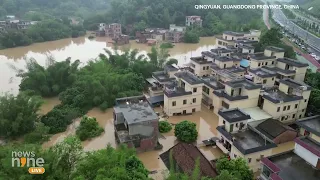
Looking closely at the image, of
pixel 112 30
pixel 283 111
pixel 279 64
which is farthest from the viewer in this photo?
pixel 112 30

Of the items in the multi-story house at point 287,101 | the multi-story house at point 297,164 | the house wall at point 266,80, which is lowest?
the multi-story house at point 297,164

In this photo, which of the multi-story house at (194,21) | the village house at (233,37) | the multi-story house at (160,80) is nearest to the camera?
the multi-story house at (160,80)

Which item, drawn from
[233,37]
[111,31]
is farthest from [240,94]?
[111,31]

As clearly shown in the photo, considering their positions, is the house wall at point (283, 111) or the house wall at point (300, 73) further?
the house wall at point (300, 73)

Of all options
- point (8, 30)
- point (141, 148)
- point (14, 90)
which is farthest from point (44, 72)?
point (8, 30)

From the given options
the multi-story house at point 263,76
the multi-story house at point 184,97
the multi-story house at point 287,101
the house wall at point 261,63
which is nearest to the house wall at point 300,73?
the multi-story house at point 263,76

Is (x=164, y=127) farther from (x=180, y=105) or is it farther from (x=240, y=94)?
(x=240, y=94)

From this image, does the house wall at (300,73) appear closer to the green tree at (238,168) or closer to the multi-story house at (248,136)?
the multi-story house at (248,136)
